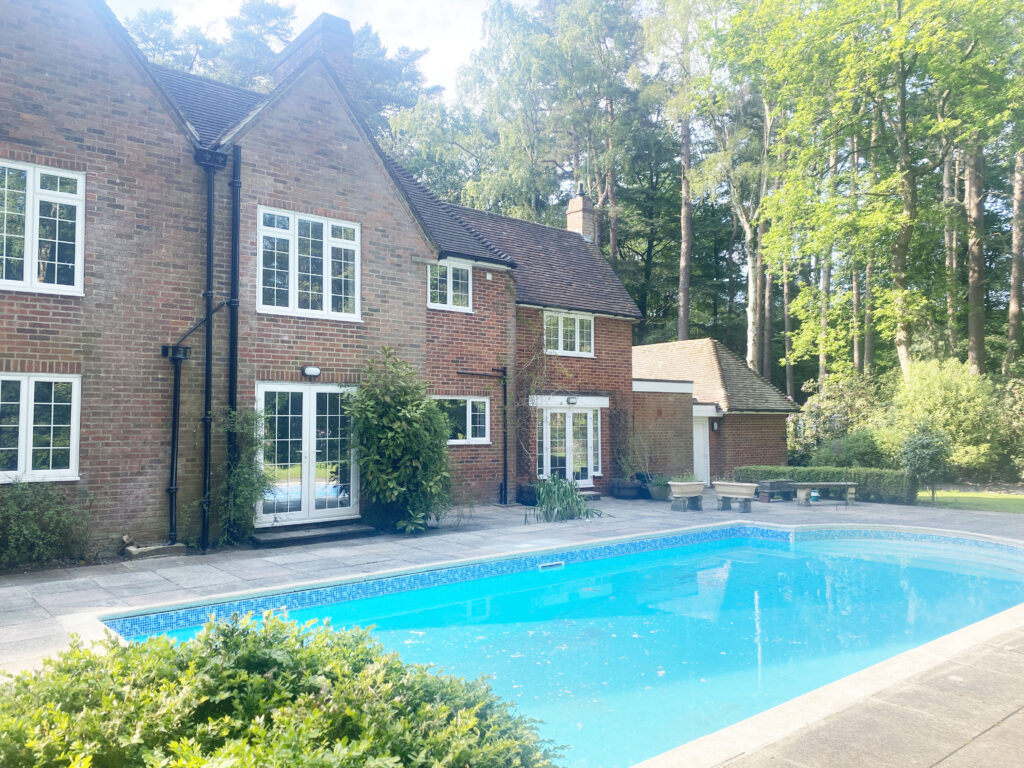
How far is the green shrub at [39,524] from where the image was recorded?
9125 millimetres

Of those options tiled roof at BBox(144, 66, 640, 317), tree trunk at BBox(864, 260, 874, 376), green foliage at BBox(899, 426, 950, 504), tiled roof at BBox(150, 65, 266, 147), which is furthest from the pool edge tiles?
tree trunk at BBox(864, 260, 874, 376)

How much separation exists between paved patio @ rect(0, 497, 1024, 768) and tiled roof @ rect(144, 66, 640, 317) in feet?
21.9

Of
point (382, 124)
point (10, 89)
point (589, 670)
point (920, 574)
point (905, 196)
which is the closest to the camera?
point (589, 670)

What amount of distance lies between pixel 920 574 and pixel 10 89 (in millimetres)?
16045

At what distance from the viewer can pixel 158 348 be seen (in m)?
10.9

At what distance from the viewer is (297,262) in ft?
41.3

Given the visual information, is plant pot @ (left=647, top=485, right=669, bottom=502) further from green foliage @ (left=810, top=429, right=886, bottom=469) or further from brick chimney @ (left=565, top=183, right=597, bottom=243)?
brick chimney @ (left=565, top=183, right=597, bottom=243)

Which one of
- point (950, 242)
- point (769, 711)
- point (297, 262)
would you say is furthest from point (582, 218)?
point (769, 711)

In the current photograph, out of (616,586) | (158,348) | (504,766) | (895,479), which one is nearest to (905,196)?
(895,479)

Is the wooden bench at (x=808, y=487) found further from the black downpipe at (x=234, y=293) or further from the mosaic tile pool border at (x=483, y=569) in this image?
the black downpipe at (x=234, y=293)

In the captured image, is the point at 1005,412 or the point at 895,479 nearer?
the point at 895,479

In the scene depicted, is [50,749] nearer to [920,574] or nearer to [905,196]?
[920,574]

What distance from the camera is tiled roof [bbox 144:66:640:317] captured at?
12992mm

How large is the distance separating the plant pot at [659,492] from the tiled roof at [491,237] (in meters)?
5.02
